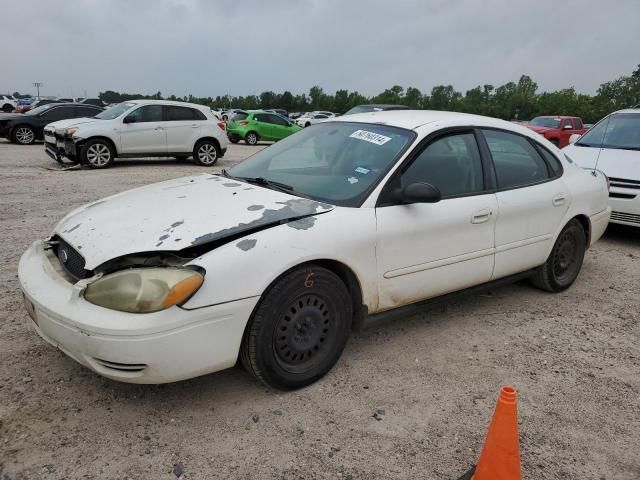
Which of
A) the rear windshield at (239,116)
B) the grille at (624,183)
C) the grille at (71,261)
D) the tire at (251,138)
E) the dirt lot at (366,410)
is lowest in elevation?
the dirt lot at (366,410)

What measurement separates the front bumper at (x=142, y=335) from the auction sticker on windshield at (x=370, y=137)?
1.55 meters

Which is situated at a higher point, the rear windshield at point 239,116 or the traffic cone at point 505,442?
the rear windshield at point 239,116

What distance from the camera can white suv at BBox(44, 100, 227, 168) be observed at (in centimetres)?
1130

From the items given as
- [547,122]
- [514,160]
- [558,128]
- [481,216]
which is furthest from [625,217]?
[547,122]

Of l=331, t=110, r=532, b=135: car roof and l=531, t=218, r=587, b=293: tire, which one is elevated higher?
l=331, t=110, r=532, b=135: car roof

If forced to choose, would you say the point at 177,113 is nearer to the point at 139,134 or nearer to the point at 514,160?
the point at 139,134

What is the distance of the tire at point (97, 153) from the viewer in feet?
36.8

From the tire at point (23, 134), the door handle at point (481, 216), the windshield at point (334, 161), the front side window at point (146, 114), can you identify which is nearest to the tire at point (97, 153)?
the front side window at point (146, 114)

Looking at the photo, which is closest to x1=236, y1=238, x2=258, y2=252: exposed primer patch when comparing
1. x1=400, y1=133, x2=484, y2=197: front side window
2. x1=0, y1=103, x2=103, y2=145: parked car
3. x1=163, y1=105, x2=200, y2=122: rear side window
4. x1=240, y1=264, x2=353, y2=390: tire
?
x1=240, y1=264, x2=353, y2=390: tire

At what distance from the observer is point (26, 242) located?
212 inches

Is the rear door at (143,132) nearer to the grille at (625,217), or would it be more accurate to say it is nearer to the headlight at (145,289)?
the grille at (625,217)

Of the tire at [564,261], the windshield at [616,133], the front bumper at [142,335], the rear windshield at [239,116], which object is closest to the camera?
the front bumper at [142,335]

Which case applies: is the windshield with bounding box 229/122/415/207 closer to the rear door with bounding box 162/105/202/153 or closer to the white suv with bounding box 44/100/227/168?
the white suv with bounding box 44/100/227/168

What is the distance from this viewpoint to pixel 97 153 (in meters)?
11.4
